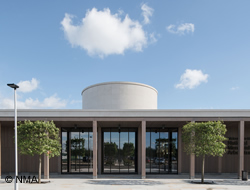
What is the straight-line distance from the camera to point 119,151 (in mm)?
24359

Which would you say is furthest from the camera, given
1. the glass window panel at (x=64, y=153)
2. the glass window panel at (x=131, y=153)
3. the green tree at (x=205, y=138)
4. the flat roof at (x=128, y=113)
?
the glass window panel at (x=131, y=153)

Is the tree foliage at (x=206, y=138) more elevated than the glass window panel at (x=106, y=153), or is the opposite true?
the tree foliage at (x=206, y=138)

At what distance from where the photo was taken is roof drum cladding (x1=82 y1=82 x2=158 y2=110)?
27.6 metres

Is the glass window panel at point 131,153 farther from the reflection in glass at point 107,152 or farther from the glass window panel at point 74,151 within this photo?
the glass window panel at point 74,151

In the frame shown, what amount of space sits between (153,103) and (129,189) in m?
15.9

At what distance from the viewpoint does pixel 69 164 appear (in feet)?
78.5

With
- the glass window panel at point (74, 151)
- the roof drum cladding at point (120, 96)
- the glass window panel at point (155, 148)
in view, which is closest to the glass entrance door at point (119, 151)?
the glass window panel at point (155, 148)

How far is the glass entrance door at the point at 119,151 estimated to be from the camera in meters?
24.2

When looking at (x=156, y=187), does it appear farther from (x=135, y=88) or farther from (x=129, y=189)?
(x=135, y=88)

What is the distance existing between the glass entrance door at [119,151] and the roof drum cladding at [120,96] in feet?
13.1

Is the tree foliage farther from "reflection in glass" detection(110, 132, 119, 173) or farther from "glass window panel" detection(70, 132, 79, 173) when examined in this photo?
"glass window panel" detection(70, 132, 79, 173)

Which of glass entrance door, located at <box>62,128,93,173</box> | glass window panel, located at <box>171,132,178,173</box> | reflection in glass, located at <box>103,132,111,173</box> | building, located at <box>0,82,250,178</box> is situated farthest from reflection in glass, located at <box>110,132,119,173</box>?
glass window panel, located at <box>171,132,178,173</box>

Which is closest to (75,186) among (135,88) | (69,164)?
(69,164)

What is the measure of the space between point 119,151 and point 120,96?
6.88 metres
